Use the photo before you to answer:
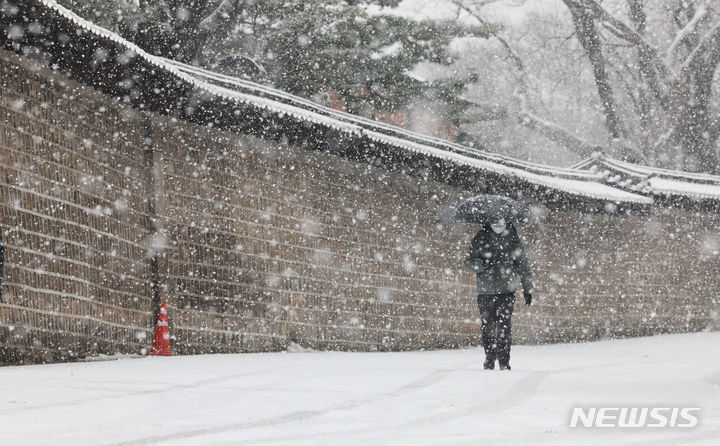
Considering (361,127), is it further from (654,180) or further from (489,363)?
(654,180)

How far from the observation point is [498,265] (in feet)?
32.4

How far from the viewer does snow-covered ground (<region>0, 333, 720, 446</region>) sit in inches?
199

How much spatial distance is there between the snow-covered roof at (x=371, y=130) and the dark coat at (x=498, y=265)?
2.91 m

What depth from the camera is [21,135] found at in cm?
914

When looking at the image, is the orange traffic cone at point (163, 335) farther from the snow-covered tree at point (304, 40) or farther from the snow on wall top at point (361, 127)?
the snow-covered tree at point (304, 40)

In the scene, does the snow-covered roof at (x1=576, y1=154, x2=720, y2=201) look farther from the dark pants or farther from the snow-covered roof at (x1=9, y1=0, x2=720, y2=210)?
the dark pants

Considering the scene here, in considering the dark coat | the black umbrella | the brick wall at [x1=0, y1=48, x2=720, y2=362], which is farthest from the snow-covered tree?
the dark coat

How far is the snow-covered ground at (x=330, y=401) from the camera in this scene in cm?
507

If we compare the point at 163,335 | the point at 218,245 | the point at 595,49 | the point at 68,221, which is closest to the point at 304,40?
the point at 218,245

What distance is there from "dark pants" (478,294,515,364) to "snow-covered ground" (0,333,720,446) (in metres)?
0.26

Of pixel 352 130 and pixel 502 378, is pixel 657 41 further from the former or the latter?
pixel 502 378

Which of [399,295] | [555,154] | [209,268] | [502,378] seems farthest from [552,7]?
[502,378]

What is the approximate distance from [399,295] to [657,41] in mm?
27297

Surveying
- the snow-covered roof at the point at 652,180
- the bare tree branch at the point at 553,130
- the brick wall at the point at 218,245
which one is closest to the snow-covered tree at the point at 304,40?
the snow-covered roof at the point at 652,180
